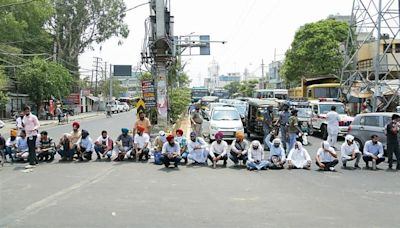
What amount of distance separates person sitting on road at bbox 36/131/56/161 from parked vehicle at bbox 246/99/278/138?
1024 centimetres

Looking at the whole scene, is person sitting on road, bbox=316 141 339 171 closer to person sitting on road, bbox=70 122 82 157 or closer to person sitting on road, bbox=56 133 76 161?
person sitting on road, bbox=70 122 82 157

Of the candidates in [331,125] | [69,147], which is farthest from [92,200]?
[331,125]

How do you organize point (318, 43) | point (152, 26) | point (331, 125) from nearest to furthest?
point (331, 125) < point (152, 26) < point (318, 43)

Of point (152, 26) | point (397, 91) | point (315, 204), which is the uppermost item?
point (152, 26)

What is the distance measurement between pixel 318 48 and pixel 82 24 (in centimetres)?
3009

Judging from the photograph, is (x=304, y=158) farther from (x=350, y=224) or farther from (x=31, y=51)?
(x=31, y=51)

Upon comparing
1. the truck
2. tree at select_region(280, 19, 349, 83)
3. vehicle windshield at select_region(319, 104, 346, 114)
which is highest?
tree at select_region(280, 19, 349, 83)

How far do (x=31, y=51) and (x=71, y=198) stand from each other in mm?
52414

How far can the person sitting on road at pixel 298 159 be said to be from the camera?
527 inches

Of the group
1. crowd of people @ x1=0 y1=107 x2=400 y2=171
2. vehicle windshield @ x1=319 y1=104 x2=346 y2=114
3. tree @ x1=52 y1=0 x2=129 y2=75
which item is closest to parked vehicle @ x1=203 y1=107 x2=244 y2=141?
vehicle windshield @ x1=319 y1=104 x2=346 y2=114

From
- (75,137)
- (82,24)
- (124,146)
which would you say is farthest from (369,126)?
(82,24)

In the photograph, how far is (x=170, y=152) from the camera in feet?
44.2

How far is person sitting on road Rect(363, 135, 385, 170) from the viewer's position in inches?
530

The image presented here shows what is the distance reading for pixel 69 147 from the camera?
1476cm
